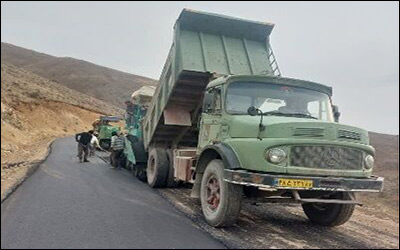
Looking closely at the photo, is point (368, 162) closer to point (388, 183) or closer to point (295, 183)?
point (295, 183)

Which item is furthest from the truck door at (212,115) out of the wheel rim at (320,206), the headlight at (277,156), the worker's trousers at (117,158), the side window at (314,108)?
the worker's trousers at (117,158)

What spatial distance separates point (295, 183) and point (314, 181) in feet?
0.92

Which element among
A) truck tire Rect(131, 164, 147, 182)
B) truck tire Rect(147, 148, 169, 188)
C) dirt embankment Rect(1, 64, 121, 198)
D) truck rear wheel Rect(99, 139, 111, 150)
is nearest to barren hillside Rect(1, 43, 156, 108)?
dirt embankment Rect(1, 64, 121, 198)

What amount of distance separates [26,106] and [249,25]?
32.2 m

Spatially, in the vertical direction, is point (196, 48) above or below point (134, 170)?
above

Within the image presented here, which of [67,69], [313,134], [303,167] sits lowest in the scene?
[303,167]

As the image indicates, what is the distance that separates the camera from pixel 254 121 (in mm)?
6586

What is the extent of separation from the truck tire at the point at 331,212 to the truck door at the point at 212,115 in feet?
7.27

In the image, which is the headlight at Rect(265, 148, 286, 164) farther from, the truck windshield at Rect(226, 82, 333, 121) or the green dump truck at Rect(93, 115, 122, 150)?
the green dump truck at Rect(93, 115, 122, 150)

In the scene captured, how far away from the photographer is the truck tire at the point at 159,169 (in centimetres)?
1042

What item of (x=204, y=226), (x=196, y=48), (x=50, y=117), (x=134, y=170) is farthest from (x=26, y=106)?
(x=204, y=226)

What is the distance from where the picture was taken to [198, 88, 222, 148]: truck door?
7.38 m

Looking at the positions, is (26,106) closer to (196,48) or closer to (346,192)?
(196,48)

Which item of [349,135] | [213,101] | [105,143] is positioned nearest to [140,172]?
[213,101]
